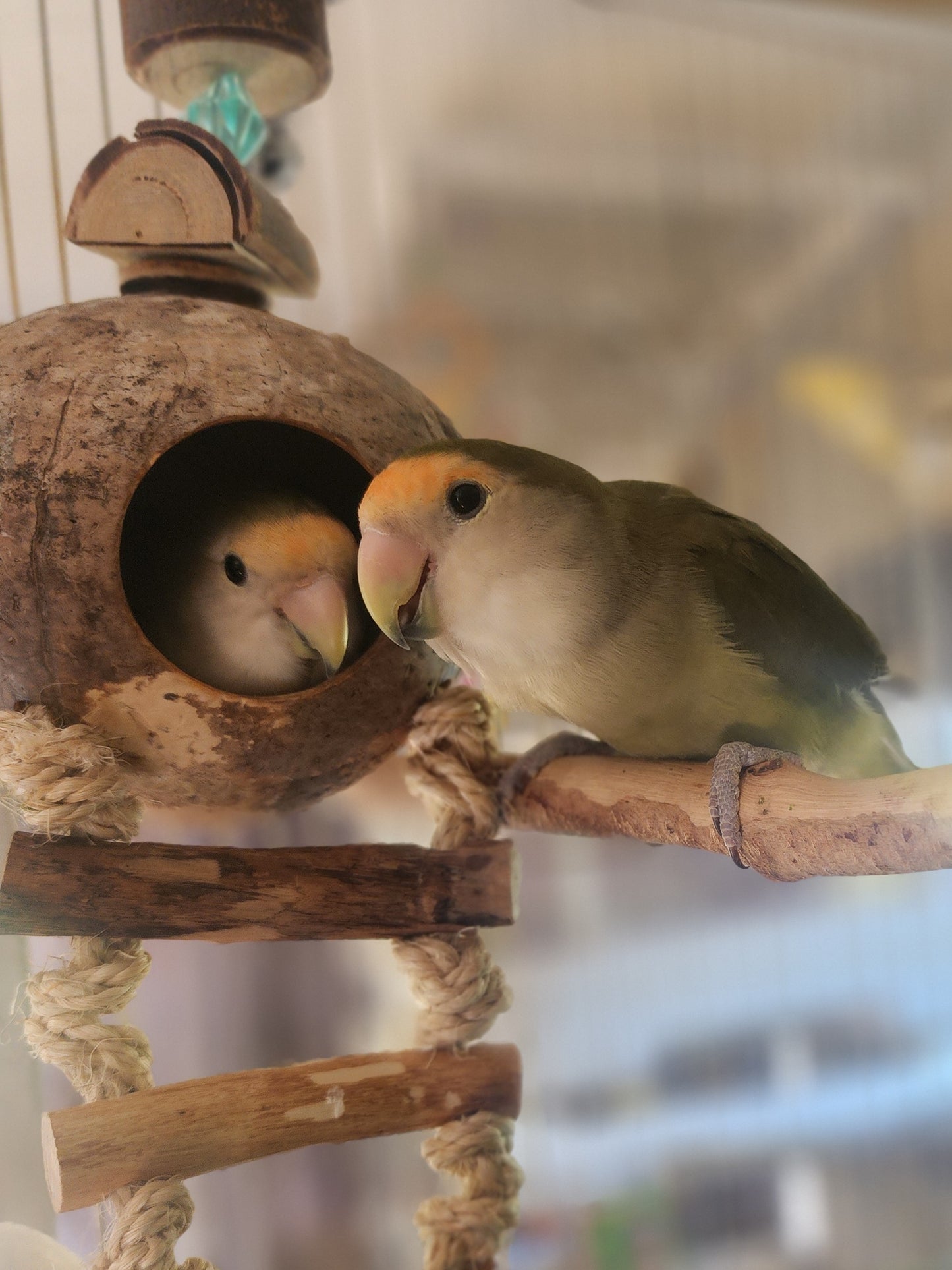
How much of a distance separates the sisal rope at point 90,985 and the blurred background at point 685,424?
1.84ft

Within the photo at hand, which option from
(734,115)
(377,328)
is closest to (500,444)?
(377,328)

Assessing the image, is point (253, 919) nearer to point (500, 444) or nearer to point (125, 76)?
point (500, 444)

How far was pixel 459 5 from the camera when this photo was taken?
7.02ft

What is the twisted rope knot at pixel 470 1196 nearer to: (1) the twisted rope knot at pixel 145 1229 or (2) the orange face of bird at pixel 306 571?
(1) the twisted rope knot at pixel 145 1229

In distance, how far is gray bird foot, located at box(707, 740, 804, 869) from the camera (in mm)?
964

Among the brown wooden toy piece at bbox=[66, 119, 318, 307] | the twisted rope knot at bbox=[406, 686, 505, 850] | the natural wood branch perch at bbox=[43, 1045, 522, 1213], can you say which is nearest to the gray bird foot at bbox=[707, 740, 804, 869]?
the twisted rope knot at bbox=[406, 686, 505, 850]

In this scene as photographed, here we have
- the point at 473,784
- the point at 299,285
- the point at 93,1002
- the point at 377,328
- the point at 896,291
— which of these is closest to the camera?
the point at 93,1002

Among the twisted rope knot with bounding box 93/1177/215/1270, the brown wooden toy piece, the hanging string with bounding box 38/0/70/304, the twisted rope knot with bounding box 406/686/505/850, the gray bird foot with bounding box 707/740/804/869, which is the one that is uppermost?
the hanging string with bounding box 38/0/70/304

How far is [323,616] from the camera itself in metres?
1.12

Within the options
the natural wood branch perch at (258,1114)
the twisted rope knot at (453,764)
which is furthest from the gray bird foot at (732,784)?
the natural wood branch perch at (258,1114)

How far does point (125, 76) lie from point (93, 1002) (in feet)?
3.89

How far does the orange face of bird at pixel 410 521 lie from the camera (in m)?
1.02

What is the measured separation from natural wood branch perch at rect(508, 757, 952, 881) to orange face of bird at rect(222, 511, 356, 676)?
326 millimetres

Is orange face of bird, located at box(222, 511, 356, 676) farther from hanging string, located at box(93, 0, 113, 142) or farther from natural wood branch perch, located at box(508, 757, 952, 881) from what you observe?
hanging string, located at box(93, 0, 113, 142)
